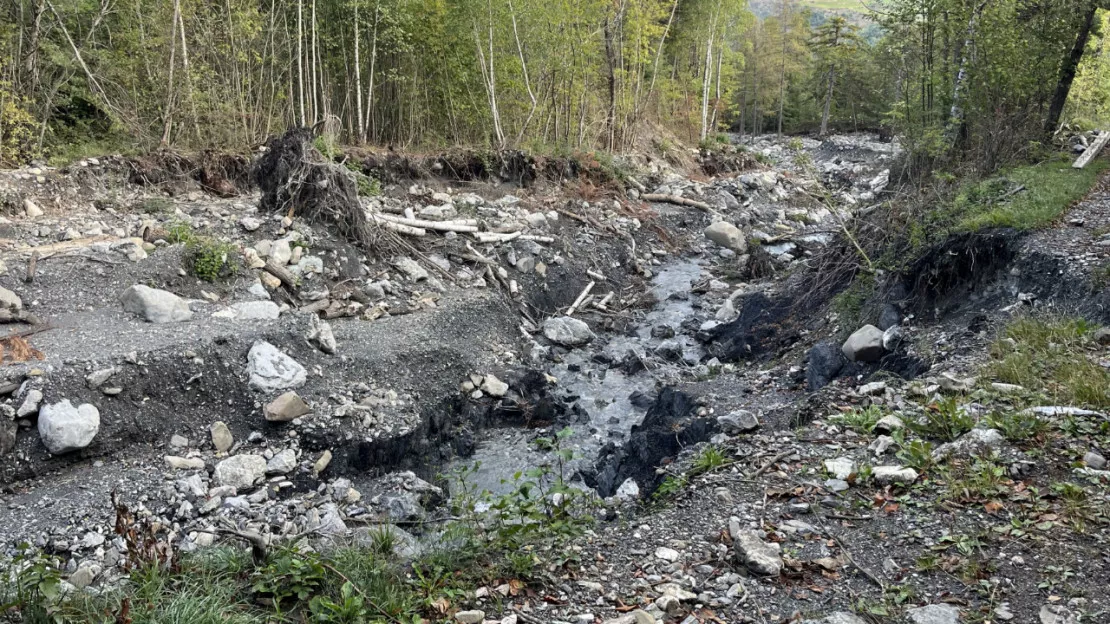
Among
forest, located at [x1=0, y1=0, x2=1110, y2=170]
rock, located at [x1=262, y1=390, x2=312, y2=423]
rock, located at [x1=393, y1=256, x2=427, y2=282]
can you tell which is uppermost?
forest, located at [x1=0, y1=0, x2=1110, y2=170]

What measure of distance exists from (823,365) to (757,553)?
10.1ft

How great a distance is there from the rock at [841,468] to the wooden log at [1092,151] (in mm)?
5892

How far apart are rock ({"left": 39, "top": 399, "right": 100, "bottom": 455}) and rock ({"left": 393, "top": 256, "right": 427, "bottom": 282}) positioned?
151 inches

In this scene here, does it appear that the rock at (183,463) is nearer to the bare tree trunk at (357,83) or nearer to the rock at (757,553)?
the rock at (757,553)

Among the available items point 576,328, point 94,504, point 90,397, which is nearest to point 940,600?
point 94,504

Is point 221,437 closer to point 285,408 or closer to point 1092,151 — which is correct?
point 285,408

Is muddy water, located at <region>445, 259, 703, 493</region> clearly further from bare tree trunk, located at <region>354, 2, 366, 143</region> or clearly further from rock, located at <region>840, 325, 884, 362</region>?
bare tree trunk, located at <region>354, 2, 366, 143</region>

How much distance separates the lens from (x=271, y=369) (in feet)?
17.5

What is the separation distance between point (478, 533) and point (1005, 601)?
6.95ft

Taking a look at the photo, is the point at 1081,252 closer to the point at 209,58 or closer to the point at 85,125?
the point at 209,58

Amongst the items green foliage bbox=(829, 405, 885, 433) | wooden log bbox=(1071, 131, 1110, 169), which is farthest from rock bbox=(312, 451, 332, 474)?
wooden log bbox=(1071, 131, 1110, 169)

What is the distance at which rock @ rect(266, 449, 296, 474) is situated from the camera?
15.6 ft

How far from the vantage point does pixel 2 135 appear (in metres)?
8.09

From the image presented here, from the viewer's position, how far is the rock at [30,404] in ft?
14.3
